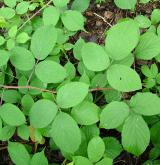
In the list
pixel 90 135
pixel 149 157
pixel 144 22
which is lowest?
pixel 149 157

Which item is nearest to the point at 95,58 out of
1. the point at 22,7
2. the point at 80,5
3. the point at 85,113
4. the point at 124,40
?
the point at 124,40

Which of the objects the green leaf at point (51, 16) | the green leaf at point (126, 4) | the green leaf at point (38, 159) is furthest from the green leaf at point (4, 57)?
the green leaf at point (126, 4)

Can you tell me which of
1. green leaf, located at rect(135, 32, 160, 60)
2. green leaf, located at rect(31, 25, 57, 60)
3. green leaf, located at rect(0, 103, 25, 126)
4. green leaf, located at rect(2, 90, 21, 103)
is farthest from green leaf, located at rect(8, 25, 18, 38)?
green leaf, located at rect(135, 32, 160, 60)

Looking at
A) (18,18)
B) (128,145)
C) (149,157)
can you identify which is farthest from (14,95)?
(149,157)

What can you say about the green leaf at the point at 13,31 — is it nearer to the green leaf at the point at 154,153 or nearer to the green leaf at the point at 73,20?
the green leaf at the point at 73,20

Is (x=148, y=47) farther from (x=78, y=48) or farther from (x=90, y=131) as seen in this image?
(x=90, y=131)

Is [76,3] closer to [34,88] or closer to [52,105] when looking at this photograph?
[34,88]
